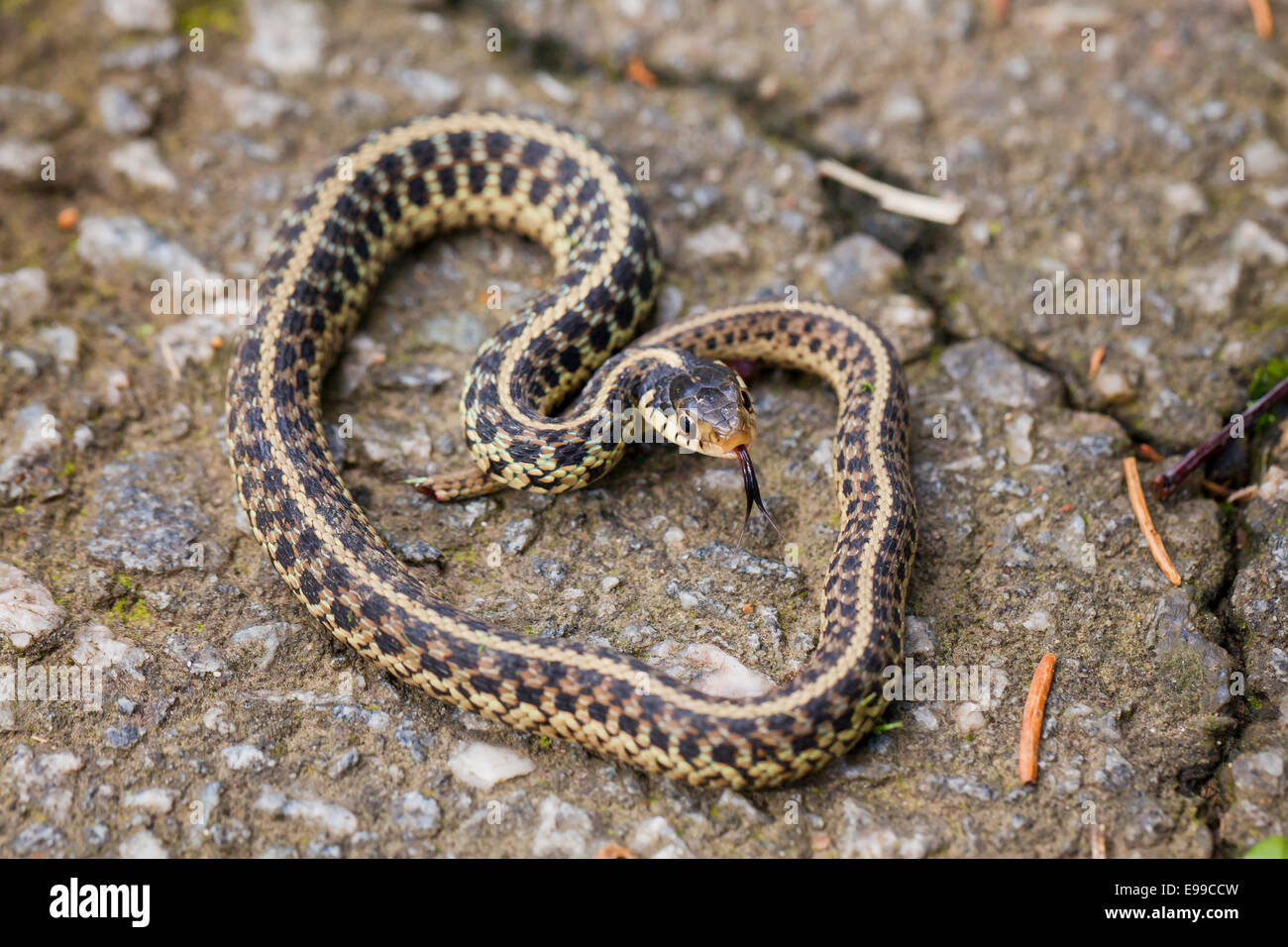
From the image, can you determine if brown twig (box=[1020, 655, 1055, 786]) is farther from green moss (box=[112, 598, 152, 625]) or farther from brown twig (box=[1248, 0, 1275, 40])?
brown twig (box=[1248, 0, 1275, 40])

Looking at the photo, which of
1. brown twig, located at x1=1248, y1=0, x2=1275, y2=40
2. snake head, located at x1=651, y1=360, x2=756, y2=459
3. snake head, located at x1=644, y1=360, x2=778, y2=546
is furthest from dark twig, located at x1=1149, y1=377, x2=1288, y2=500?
brown twig, located at x1=1248, y1=0, x2=1275, y2=40

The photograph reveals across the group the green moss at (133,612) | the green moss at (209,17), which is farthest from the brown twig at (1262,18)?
the green moss at (133,612)

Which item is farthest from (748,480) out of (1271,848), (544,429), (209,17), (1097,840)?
(209,17)

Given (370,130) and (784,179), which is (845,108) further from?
(370,130)

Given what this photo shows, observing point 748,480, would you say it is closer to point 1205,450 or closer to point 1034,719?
point 1034,719

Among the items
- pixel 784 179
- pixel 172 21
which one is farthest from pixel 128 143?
pixel 784 179

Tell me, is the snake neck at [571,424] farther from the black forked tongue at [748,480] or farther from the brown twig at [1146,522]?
the brown twig at [1146,522]
